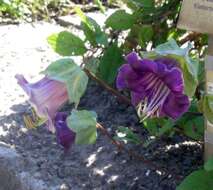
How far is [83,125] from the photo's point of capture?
128 centimetres

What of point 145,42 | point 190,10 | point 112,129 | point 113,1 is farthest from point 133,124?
point 113,1

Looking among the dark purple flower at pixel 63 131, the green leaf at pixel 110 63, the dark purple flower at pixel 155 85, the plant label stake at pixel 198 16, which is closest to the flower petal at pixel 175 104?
the dark purple flower at pixel 155 85

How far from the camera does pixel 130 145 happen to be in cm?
166

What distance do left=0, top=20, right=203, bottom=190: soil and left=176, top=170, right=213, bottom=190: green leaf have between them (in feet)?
0.67

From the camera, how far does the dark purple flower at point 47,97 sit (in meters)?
1.23

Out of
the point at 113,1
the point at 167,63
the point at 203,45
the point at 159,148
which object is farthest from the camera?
the point at 113,1

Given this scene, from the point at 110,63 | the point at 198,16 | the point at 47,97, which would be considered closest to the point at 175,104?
the point at 198,16

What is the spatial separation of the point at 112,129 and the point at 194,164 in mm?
282

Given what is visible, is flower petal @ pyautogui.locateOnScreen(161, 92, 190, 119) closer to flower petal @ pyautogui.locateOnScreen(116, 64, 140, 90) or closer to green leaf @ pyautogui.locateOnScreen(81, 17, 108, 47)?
flower petal @ pyautogui.locateOnScreen(116, 64, 140, 90)

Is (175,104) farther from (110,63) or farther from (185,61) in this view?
(110,63)

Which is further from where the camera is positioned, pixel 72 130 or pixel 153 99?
pixel 72 130

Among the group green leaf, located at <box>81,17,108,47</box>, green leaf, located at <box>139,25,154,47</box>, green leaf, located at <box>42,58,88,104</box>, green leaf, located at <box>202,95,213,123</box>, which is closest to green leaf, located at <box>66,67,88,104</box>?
green leaf, located at <box>42,58,88,104</box>

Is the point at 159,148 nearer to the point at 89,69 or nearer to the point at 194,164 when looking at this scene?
the point at 194,164

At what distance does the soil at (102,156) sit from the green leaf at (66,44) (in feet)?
0.92
